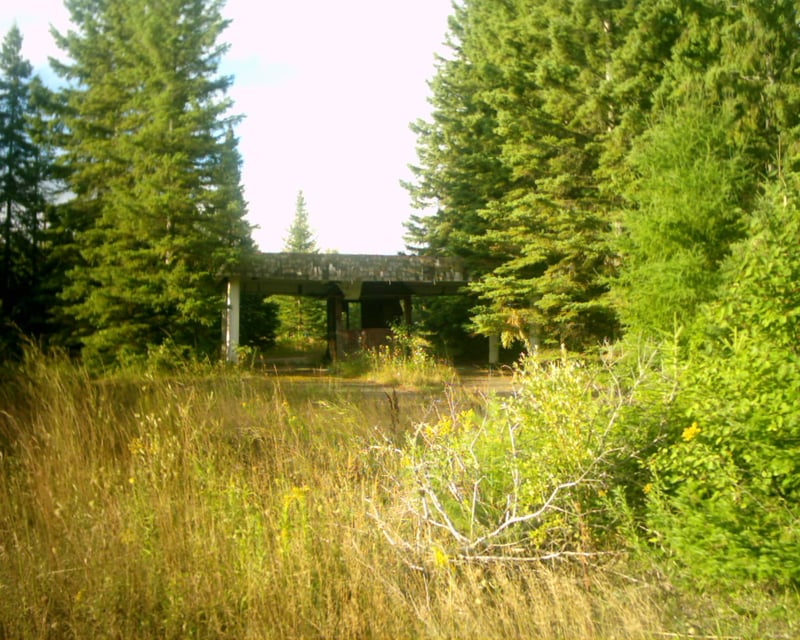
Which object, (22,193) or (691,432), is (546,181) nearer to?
(691,432)

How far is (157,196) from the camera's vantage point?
49.8 ft

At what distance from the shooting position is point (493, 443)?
401cm

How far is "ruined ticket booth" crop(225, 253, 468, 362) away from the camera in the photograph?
17031mm

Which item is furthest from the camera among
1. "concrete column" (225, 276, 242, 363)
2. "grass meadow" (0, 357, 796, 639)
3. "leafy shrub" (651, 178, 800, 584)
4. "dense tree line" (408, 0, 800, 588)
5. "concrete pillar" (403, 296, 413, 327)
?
"concrete pillar" (403, 296, 413, 327)

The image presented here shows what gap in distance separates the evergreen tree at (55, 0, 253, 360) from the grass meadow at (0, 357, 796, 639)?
11437 mm

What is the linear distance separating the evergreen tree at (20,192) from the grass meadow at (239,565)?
1714cm

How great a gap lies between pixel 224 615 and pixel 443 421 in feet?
5.31

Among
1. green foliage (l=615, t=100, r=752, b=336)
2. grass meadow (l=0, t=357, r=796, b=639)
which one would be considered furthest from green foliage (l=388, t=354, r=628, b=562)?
green foliage (l=615, t=100, r=752, b=336)

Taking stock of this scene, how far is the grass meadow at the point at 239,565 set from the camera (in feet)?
9.14

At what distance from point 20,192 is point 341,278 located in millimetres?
12714

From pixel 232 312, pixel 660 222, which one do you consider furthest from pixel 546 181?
pixel 232 312

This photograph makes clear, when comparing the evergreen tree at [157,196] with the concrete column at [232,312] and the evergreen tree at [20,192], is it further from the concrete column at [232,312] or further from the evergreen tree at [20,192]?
the evergreen tree at [20,192]

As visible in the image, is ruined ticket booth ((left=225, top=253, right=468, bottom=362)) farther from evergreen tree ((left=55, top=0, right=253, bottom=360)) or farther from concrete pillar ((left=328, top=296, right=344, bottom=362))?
evergreen tree ((left=55, top=0, right=253, bottom=360))

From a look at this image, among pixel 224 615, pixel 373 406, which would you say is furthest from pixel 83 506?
pixel 373 406
